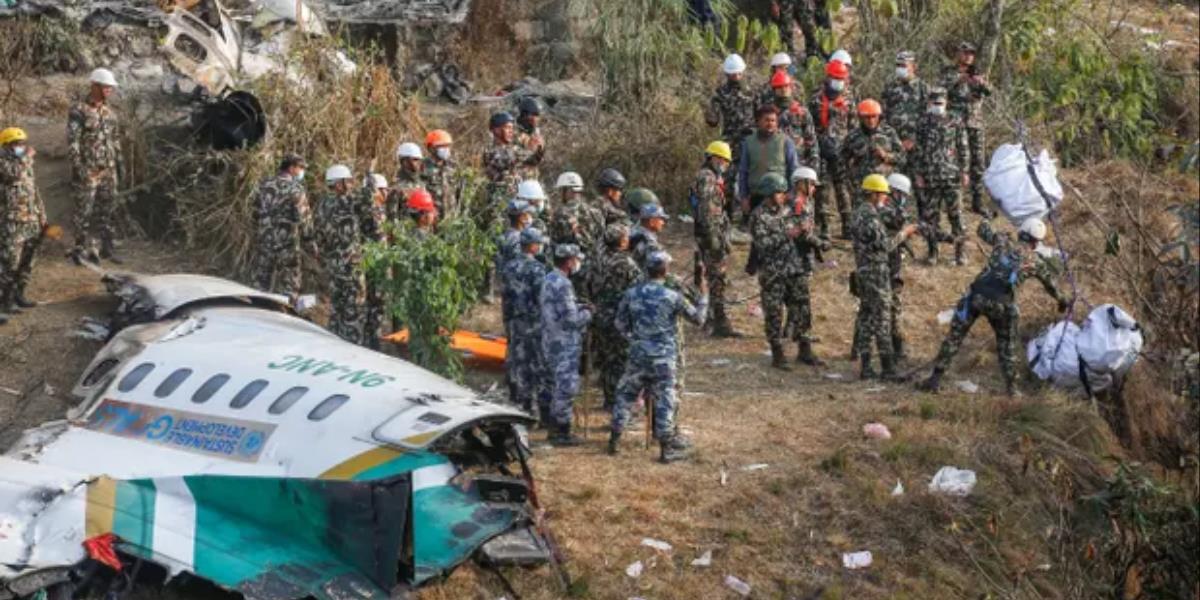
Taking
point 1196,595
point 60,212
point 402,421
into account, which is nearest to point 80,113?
point 60,212

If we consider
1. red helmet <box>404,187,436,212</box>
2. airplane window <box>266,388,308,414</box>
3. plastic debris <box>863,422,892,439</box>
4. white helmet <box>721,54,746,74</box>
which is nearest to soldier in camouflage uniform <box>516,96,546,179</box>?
white helmet <box>721,54,746,74</box>

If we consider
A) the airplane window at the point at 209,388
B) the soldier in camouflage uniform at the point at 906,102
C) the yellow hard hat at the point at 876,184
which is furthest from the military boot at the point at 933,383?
the airplane window at the point at 209,388

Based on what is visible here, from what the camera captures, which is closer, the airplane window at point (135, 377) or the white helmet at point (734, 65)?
the airplane window at point (135, 377)

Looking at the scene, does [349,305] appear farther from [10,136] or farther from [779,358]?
[779,358]

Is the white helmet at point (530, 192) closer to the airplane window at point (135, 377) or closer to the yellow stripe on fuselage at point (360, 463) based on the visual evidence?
the airplane window at point (135, 377)

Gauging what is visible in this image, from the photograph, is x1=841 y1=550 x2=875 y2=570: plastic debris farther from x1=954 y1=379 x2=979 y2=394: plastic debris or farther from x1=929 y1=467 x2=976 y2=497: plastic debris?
x1=954 y1=379 x2=979 y2=394: plastic debris

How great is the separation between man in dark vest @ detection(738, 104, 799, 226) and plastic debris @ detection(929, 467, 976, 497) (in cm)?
448

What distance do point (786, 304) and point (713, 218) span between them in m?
1.11

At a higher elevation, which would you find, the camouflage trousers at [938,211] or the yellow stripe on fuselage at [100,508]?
the camouflage trousers at [938,211]

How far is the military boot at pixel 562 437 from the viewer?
15656 mm

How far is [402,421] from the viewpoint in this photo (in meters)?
12.6

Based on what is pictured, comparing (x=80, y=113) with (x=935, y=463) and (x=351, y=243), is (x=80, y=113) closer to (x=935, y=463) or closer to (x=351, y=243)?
(x=351, y=243)

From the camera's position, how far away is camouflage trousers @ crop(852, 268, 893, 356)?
1694cm

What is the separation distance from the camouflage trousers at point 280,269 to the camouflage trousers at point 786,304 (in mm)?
4504
